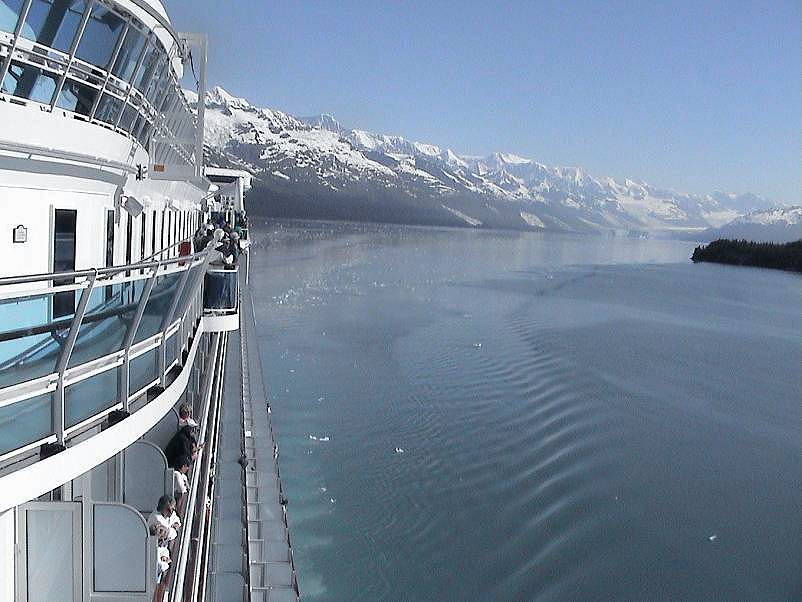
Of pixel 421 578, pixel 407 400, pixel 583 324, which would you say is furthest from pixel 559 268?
pixel 421 578

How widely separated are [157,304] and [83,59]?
235cm

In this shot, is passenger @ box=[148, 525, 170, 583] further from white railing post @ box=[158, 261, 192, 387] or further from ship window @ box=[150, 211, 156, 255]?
ship window @ box=[150, 211, 156, 255]

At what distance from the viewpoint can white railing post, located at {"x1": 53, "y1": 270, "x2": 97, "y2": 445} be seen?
2.37 m

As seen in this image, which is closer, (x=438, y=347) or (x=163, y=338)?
(x=163, y=338)

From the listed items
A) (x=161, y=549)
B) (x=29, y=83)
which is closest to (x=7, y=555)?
(x=161, y=549)

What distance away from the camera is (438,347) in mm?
19750

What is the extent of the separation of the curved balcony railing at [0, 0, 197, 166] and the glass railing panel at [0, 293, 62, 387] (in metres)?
1.94

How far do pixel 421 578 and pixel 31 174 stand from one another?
638cm

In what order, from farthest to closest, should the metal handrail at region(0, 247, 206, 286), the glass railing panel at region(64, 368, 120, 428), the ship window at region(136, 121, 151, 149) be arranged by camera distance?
the ship window at region(136, 121, 151, 149)
the glass railing panel at region(64, 368, 120, 428)
the metal handrail at region(0, 247, 206, 286)

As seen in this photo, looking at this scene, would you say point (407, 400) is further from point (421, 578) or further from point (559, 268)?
point (559, 268)

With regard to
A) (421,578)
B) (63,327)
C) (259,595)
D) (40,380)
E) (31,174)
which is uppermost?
(31,174)

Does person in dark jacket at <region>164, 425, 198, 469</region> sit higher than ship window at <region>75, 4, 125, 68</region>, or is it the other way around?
ship window at <region>75, 4, 125, 68</region>

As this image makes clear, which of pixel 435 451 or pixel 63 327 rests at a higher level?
pixel 63 327

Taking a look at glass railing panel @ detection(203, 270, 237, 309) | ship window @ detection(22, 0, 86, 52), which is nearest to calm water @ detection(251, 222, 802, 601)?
glass railing panel @ detection(203, 270, 237, 309)
